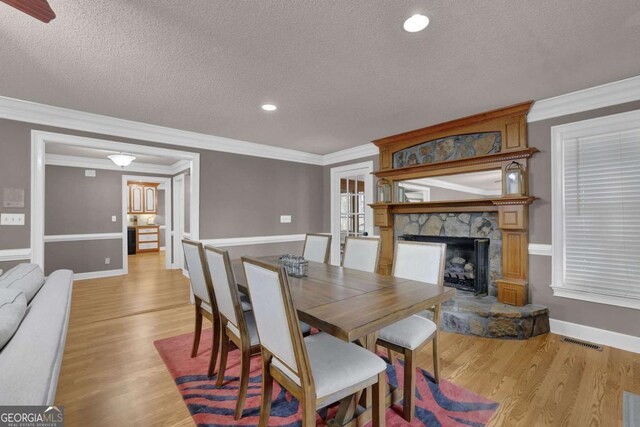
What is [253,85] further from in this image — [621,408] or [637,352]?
[637,352]

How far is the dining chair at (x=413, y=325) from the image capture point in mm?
1748

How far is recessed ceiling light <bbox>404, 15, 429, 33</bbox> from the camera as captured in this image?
1703 millimetres

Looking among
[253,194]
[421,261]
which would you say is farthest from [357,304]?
[253,194]

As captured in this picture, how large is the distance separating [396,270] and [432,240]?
169 centimetres

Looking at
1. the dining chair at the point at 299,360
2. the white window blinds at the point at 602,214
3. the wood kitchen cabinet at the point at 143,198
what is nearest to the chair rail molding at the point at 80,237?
the wood kitchen cabinet at the point at 143,198

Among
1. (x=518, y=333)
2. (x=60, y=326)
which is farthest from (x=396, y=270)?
(x=60, y=326)

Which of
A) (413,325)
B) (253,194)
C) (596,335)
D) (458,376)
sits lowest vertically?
(458,376)

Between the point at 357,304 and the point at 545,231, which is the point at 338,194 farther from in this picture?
the point at 357,304

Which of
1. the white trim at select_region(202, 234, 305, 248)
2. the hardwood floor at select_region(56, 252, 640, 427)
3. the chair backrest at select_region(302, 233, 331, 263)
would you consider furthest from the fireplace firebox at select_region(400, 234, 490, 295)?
the white trim at select_region(202, 234, 305, 248)

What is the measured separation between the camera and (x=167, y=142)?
390cm

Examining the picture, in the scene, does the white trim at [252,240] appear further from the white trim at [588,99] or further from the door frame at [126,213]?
the white trim at [588,99]

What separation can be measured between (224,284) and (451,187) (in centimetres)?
327

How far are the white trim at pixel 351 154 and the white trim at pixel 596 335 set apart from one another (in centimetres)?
306

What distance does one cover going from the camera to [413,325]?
1.94 meters
